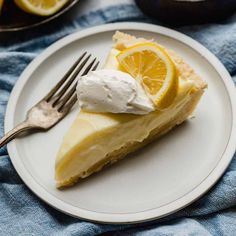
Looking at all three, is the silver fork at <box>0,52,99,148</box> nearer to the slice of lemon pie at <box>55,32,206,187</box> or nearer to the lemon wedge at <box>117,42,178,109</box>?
the slice of lemon pie at <box>55,32,206,187</box>

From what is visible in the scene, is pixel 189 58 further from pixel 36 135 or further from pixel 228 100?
pixel 36 135

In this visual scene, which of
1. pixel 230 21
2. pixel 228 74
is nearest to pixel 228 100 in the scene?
pixel 228 74

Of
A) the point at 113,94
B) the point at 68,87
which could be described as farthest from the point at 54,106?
the point at 113,94

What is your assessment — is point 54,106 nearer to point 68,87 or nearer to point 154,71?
point 68,87

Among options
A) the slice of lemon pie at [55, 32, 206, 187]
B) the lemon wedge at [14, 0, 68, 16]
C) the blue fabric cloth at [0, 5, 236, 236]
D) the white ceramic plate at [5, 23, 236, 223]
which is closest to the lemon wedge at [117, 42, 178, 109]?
the slice of lemon pie at [55, 32, 206, 187]

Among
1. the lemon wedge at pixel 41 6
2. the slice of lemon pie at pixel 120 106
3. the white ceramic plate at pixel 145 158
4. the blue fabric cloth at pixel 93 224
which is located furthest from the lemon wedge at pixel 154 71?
the lemon wedge at pixel 41 6
